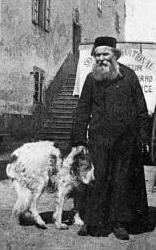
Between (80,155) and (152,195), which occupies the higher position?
(80,155)

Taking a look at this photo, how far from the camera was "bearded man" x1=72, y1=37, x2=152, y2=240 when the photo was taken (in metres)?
4.95

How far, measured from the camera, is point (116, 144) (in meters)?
5.02

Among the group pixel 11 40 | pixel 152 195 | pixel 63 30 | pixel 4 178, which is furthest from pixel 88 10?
pixel 152 195

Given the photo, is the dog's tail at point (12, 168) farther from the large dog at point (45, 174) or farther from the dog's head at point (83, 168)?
the dog's head at point (83, 168)

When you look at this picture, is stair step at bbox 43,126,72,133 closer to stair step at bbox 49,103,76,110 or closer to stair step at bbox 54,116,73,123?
stair step at bbox 54,116,73,123

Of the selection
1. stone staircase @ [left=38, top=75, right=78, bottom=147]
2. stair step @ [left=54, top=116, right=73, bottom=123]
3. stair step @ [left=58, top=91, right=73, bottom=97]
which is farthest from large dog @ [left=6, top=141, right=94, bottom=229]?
stair step @ [left=58, top=91, right=73, bottom=97]

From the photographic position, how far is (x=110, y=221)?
493 cm

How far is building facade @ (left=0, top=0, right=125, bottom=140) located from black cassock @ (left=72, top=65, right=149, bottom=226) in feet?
34.0

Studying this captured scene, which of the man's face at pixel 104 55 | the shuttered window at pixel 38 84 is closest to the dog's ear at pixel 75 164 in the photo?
the man's face at pixel 104 55

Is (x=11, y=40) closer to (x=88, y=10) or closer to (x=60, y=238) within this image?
(x=88, y=10)

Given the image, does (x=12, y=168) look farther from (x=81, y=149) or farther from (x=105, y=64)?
(x=105, y=64)

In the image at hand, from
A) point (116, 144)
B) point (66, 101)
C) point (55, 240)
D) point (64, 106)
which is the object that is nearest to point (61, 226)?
point (55, 240)

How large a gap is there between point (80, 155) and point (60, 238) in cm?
90

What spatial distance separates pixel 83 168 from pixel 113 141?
441 millimetres
